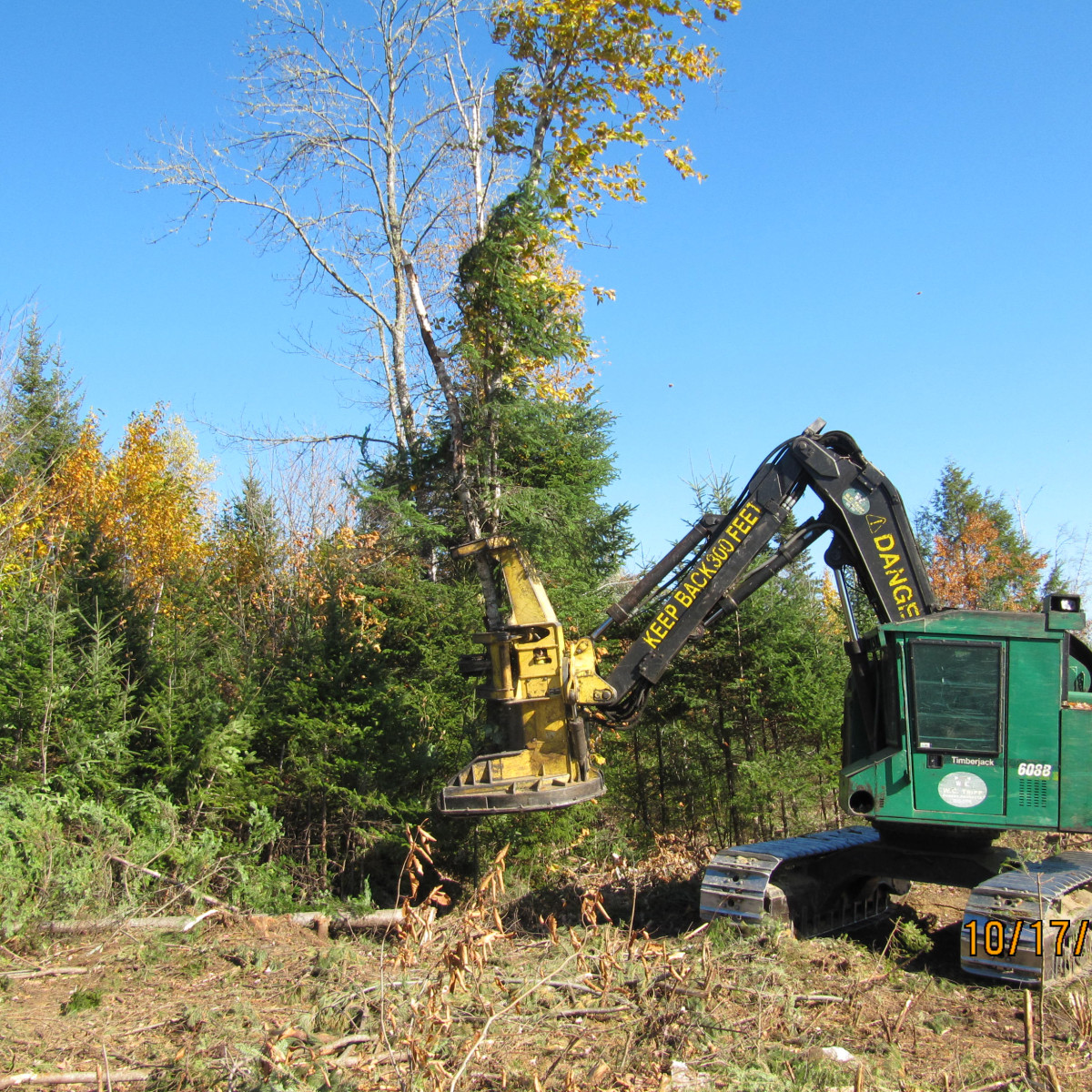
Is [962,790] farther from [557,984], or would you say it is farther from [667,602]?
[557,984]

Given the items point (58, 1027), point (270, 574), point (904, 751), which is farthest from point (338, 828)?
point (270, 574)

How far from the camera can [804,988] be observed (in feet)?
20.2

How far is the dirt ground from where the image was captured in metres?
4.36

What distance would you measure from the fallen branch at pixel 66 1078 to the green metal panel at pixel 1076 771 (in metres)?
6.02

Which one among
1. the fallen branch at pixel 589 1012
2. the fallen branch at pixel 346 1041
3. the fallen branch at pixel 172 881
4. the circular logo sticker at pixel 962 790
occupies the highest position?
the circular logo sticker at pixel 962 790

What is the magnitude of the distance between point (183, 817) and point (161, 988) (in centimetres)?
464

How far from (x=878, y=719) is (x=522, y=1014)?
12.1ft

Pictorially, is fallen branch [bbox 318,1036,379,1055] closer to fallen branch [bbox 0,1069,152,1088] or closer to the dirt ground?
the dirt ground

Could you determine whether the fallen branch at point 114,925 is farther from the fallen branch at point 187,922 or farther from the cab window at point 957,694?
the cab window at point 957,694

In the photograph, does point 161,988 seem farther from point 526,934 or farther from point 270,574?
point 270,574
